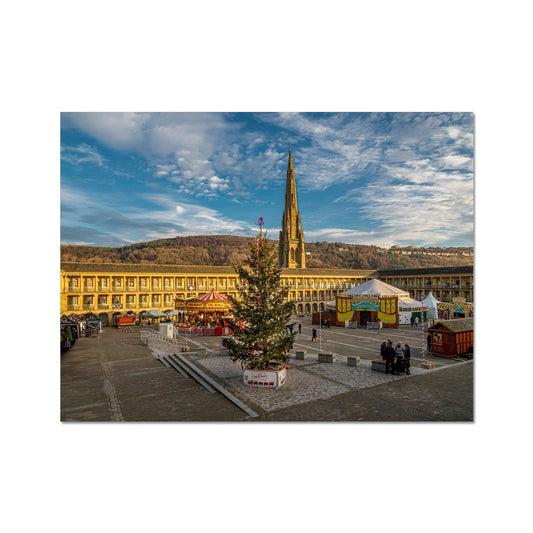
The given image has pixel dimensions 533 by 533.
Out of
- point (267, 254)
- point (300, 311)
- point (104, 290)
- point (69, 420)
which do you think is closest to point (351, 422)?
point (267, 254)

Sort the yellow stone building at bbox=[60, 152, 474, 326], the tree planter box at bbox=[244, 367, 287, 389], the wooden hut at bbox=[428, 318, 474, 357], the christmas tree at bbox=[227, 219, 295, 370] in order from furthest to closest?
the yellow stone building at bbox=[60, 152, 474, 326] < the wooden hut at bbox=[428, 318, 474, 357] < the christmas tree at bbox=[227, 219, 295, 370] < the tree planter box at bbox=[244, 367, 287, 389]

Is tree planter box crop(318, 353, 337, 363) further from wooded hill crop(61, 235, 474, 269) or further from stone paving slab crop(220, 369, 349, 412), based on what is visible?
wooded hill crop(61, 235, 474, 269)

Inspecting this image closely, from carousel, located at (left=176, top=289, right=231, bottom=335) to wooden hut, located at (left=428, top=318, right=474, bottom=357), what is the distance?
1264 centimetres

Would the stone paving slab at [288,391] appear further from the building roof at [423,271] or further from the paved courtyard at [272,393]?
the building roof at [423,271]

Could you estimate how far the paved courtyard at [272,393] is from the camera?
8758mm

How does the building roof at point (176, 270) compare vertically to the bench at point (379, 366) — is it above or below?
above

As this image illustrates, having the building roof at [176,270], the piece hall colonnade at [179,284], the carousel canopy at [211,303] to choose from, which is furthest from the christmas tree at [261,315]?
the building roof at [176,270]

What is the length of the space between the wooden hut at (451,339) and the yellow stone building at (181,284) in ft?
38.9

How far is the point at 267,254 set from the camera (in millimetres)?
11641

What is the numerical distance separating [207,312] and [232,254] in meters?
8.40

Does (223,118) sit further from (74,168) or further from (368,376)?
(368,376)

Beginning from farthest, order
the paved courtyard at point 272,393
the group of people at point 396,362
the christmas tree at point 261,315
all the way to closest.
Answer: the group of people at point 396,362 < the christmas tree at point 261,315 < the paved courtyard at point 272,393

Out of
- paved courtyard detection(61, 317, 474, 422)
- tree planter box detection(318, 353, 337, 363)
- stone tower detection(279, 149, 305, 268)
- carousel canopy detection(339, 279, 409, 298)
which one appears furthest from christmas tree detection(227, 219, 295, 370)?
stone tower detection(279, 149, 305, 268)

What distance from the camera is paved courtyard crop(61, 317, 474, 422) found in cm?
876
